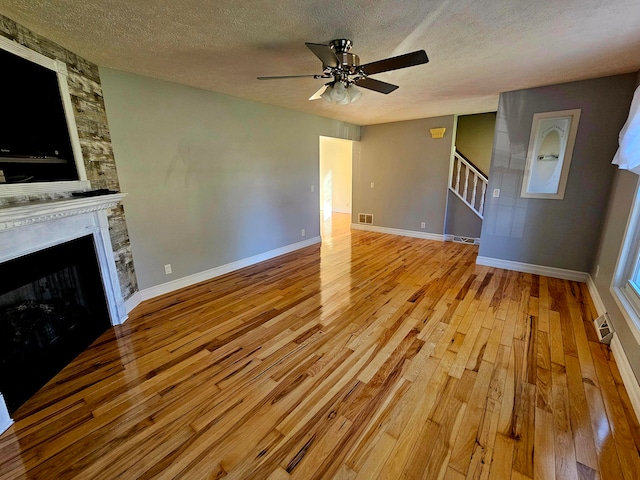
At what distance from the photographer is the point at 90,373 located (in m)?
2.04

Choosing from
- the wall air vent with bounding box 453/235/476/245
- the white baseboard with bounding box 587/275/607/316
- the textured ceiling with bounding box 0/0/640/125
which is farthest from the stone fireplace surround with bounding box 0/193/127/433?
the wall air vent with bounding box 453/235/476/245

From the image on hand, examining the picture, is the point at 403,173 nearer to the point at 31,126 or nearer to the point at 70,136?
the point at 70,136

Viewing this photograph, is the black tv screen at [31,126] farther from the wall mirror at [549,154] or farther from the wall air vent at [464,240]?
the wall air vent at [464,240]

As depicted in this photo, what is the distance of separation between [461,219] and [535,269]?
6.07 ft

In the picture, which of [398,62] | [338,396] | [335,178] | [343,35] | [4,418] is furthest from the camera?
[335,178]

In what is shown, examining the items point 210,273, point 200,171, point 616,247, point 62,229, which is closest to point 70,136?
point 62,229

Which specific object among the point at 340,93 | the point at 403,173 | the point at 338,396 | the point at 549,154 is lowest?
the point at 338,396

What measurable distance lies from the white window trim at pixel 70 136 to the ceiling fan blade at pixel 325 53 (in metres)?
2.01

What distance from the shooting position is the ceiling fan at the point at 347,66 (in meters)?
1.85

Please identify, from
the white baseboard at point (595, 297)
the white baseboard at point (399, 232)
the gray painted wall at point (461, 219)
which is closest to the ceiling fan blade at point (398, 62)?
the white baseboard at point (595, 297)

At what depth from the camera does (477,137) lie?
6.19 metres

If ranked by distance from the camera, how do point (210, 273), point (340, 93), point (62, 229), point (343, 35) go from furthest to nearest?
point (210, 273) → point (340, 93) → point (62, 229) → point (343, 35)

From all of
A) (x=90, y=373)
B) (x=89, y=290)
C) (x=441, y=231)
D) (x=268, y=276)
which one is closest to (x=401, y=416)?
(x=90, y=373)

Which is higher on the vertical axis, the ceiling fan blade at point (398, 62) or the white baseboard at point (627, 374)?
the ceiling fan blade at point (398, 62)
